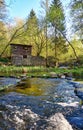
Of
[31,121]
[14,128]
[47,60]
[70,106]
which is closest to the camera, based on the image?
[14,128]

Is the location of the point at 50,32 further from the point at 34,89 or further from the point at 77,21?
the point at 34,89

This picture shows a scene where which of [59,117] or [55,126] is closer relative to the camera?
[55,126]

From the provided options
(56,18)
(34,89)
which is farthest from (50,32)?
(34,89)

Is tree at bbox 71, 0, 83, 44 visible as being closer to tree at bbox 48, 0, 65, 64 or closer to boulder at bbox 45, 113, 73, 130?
tree at bbox 48, 0, 65, 64

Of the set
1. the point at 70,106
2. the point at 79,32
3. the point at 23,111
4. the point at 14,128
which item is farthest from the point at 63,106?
the point at 79,32

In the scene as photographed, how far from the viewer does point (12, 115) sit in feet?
26.5

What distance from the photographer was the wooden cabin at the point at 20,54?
48594 mm

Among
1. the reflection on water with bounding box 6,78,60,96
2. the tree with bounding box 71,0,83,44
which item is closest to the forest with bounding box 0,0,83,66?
the tree with bounding box 71,0,83,44

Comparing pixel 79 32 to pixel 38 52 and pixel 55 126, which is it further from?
pixel 55 126

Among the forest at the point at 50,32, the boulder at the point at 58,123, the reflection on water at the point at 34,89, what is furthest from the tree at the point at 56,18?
the boulder at the point at 58,123

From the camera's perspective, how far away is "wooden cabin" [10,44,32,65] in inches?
1913

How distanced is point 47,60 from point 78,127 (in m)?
43.9

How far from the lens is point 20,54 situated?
51.7 metres

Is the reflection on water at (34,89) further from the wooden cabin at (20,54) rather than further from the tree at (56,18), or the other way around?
the tree at (56,18)
